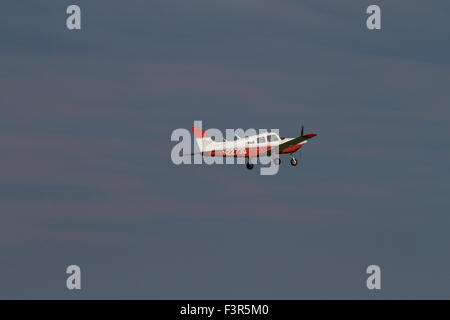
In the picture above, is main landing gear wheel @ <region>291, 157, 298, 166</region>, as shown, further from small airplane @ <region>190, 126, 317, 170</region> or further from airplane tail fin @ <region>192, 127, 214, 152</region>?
airplane tail fin @ <region>192, 127, 214, 152</region>

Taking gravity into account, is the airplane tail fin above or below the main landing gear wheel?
above

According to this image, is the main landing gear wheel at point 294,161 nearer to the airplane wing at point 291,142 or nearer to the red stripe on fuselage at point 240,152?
the airplane wing at point 291,142

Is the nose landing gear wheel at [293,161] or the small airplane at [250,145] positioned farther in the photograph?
the nose landing gear wheel at [293,161]

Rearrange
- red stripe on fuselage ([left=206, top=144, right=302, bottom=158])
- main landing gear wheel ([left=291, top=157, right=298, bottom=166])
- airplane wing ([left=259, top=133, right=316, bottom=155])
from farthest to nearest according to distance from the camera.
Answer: airplane wing ([left=259, top=133, right=316, bottom=155]) → main landing gear wheel ([left=291, top=157, right=298, bottom=166]) → red stripe on fuselage ([left=206, top=144, right=302, bottom=158])

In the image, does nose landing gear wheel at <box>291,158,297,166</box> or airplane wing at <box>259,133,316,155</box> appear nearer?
nose landing gear wheel at <box>291,158,297,166</box>

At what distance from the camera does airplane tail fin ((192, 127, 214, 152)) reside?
65.8 meters

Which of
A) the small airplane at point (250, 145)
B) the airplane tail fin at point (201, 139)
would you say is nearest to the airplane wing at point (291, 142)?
the small airplane at point (250, 145)

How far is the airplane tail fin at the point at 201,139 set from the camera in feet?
216

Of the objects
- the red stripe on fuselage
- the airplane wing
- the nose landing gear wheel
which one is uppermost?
the airplane wing

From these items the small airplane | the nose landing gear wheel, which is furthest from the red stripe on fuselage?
the nose landing gear wheel
